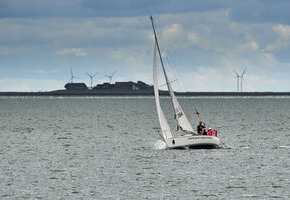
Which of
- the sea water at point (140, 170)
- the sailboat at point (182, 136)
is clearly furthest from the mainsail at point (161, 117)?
the sea water at point (140, 170)

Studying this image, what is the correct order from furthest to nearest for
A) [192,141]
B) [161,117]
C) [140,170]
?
[161,117]
[192,141]
[140,170]

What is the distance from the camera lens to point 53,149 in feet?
203

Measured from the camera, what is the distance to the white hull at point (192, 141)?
55312mm

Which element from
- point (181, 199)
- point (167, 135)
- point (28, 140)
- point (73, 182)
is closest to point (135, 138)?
point (28, 140)

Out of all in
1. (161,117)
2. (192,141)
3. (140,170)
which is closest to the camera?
(140,170)

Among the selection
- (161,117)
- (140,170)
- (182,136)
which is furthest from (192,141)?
(140,170)

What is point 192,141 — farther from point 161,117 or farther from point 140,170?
point 140,170

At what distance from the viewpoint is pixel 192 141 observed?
181 ft

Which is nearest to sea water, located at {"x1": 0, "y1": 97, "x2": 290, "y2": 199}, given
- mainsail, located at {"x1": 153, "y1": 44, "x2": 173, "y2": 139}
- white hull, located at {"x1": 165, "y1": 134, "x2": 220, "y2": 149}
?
white hull, located at {"x1": 165, "y1": 134, "x2": 220, "y2": 149}

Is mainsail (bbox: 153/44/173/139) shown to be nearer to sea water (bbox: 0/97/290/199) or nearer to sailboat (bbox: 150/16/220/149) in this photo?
sailboat (bbox: 150/16/220/149)

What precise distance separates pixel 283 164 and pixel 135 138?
3090 centimetres

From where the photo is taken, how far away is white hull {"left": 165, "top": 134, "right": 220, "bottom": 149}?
181ft

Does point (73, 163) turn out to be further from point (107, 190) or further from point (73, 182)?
point (107, 190)

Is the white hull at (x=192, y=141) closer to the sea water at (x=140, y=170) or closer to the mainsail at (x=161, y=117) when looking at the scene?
the sea water at (x=140, y=170)
